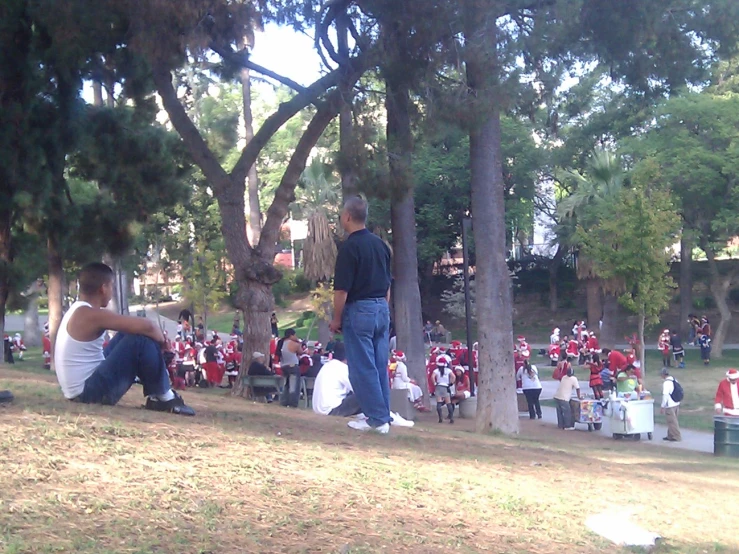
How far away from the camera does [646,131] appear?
136 feet

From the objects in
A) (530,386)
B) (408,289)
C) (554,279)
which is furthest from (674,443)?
(554,279)

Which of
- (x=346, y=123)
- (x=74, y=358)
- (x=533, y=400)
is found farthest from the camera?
(x=533, y=400)

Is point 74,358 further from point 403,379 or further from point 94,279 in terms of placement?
point 403,379

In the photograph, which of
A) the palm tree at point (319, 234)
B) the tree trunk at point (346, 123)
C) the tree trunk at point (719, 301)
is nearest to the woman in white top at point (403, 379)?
the tree trunk at point (346, 123)

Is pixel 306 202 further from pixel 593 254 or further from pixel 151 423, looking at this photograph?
pixel 151 423

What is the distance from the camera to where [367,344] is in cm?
712

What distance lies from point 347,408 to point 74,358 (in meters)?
4.69

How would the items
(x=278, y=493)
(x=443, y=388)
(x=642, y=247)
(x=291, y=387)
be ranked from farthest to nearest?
(x=642, y=247)
(x=443, y=388)
(x=291, y=387)
(x=278, y=493)

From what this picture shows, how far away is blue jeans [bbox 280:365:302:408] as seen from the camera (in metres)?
16.1

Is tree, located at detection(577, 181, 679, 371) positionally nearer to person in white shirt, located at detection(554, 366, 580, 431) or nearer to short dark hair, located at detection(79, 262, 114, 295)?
person in white shirt, located at detection(554, 366, 580, 431)

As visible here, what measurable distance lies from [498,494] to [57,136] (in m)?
11.5

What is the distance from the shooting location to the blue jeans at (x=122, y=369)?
22.1 feet

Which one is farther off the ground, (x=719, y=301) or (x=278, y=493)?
(x=719, y=301)

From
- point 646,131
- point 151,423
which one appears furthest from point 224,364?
point 646,131
